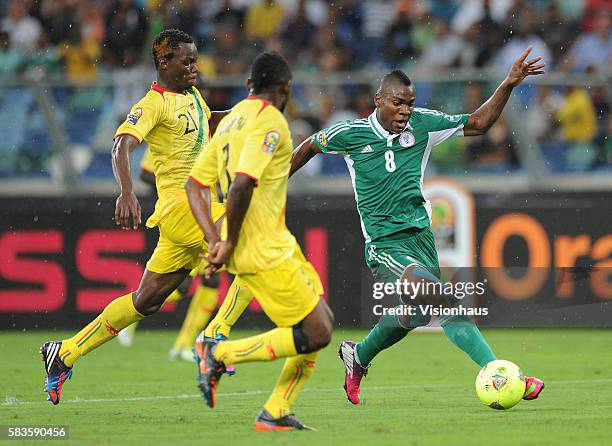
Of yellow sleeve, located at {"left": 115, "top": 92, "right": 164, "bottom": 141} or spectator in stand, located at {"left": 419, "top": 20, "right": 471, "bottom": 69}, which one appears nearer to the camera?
yellow sleeve, located at {"left": 115, "top": 92, "right": 164, "bottom": 141}

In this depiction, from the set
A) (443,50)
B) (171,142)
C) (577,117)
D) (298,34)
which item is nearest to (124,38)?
(298,34)

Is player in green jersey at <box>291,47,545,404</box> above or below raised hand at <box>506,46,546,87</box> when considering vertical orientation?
below

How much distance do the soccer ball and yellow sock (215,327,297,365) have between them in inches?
63.3

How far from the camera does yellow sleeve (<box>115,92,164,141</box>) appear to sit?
8445 millimetres

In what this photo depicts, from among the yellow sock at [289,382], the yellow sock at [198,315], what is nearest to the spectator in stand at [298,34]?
the yellow sock at [198,315]

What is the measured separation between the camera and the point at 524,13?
658 inches

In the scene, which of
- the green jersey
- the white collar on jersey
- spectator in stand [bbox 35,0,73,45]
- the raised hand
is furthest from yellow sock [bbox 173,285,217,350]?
spectator in stand [bbox 35,0,73,45]

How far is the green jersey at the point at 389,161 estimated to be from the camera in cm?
866

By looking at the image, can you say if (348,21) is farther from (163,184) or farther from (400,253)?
(400,253)

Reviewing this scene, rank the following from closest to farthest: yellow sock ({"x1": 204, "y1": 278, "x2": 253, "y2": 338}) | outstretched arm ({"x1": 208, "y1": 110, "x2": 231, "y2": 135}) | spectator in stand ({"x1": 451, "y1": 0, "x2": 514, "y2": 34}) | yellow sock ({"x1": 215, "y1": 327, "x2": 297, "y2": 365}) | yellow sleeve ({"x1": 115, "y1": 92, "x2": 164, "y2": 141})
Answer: yellow sock ({"x1": 215, "y1": 327, "x2": 297, "y2": 365}) → yellow sleeve ({"x1": 115, "y1": 92, "x2": 164, "y2": 141}) → yellow sock ({"x1": 204, "y1": 278, "x2": 253, "y2": 338}) → outstretched arm ({"x1": 208, "y1": 110, "x2": 231, "y2": 135}) → spectator in stand ({"x1": 451, "y1": 0, "x2": 514, "y2": 34})

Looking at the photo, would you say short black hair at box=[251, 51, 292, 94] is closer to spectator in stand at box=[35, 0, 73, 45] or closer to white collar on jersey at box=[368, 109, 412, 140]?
white collar on jersey at box=[368, 109, 412, 140]

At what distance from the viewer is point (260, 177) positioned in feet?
22.5

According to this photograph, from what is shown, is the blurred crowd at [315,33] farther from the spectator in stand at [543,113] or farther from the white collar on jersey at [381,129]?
the white collar on jersey at [381,129]

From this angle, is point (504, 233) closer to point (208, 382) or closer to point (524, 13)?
point (524, 13)
